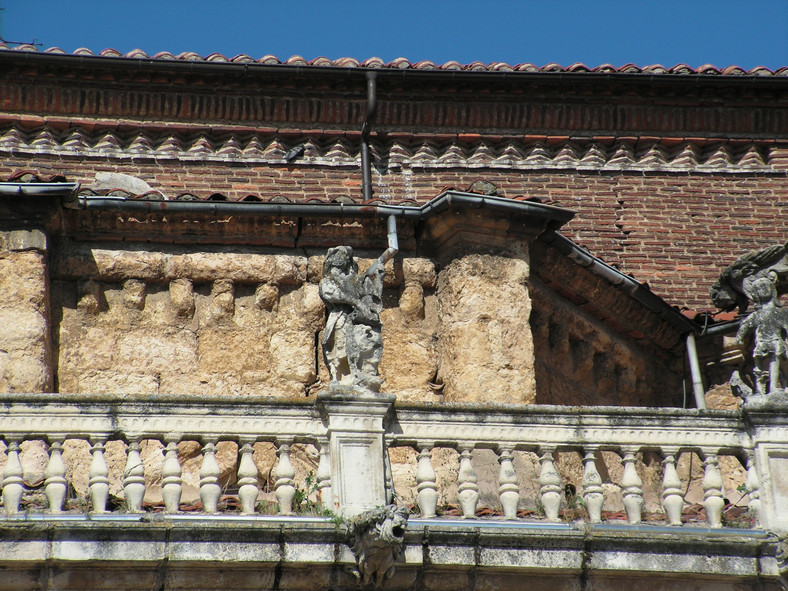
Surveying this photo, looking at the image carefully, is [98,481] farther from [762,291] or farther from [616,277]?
[616,277]

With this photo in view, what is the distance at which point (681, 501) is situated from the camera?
11.1 meters

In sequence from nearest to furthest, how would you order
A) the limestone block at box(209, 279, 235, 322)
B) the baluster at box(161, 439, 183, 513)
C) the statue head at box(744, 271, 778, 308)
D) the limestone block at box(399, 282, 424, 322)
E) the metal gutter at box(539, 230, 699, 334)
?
1. the baluster at box(161, 439, 183, 513)
2. the statue head at box(744, 271, 778, 308)
3. the limestone block at box(209, 279, 235, 322)
4. the limestone block at box(399, 282, 424, 322)
5. the metal gutter at box(539, 230, 699, 334)

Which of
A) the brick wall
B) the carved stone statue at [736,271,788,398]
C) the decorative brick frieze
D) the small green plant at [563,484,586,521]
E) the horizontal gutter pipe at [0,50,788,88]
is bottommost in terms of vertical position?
the small green plant at [563,484,586,521]

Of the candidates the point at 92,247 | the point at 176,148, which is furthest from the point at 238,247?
the point at 176,148

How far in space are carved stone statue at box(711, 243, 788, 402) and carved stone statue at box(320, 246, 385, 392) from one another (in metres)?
2.70

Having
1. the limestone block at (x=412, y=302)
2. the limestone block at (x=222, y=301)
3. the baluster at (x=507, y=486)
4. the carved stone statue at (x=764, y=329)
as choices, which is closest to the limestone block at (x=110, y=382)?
the limestone block at (x=222, y=301)

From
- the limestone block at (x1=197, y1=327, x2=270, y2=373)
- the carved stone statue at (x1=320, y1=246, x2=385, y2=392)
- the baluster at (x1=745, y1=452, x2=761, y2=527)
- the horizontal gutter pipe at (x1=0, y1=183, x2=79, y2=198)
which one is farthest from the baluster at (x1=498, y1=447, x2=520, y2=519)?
the horizontal gutter pipe at (x1=0, y1=183, x2=79, y2=198)


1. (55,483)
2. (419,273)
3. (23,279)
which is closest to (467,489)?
(55,483)

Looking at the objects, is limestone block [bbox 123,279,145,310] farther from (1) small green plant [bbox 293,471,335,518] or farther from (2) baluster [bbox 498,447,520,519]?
(2) baluster [bbox 498,447,520,519]

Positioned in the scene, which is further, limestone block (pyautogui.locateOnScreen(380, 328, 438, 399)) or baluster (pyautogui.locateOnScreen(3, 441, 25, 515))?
limestone block (pyautogui.locateOnScreen(380, 328, 438, 399))

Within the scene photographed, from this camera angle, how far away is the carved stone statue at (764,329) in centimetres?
1171

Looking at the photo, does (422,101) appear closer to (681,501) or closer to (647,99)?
(647,99)

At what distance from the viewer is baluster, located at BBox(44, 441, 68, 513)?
10.4 metres

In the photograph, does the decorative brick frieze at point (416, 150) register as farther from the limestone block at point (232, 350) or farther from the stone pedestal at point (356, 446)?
the stone pedestal at point (356, 446)
